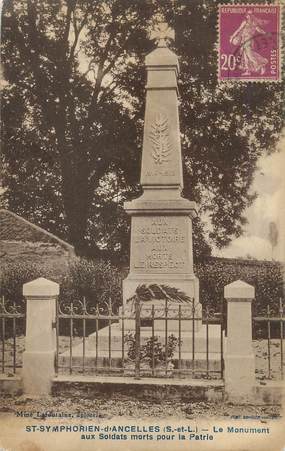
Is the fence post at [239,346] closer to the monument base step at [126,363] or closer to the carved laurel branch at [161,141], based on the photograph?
the monument base step at [126,363]

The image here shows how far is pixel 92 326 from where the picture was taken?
10602mm

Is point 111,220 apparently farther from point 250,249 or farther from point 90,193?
point 250,249

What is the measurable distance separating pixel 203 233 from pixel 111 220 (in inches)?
83.6

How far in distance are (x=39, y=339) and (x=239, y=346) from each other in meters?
2.00

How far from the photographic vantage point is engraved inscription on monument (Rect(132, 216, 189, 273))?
755 cm

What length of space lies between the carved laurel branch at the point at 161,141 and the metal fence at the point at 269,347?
2.49 meters

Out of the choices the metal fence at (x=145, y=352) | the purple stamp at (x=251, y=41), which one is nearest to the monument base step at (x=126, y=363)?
the metal fence at (x=145, y=352)

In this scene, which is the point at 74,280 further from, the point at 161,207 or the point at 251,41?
the point at 251,41

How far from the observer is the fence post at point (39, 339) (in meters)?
5.77

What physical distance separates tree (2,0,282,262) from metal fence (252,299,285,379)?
123 inches

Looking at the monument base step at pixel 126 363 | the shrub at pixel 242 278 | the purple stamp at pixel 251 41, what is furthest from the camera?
the shrub at pixel 242 278

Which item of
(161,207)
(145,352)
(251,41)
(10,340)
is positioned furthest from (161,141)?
(10,340)

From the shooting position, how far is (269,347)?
18.1ft

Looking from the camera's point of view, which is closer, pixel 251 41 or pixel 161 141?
pixel 251 41
